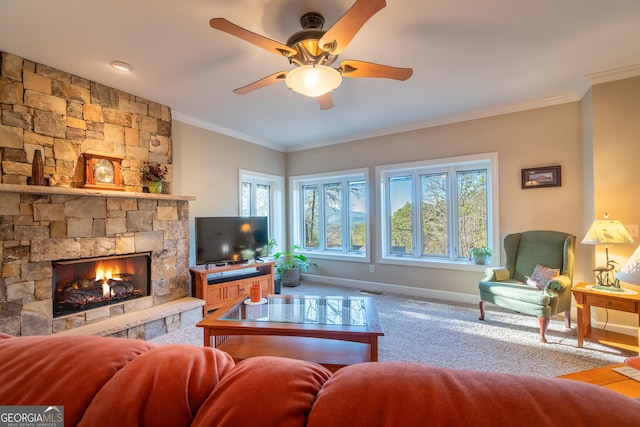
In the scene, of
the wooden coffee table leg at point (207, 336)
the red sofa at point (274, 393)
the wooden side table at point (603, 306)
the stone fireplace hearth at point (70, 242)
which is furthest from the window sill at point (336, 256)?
the red sofa at point (274, 393)

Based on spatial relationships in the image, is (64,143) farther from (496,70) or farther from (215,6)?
(496,70)

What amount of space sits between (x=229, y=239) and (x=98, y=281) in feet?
4.83

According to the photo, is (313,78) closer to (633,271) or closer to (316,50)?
(316,50)

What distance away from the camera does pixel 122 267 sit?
2.91 meters

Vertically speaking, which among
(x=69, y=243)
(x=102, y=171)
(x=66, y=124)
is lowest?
(x=69, y=243)

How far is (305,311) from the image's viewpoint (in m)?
2.32

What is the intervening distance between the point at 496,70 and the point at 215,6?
2.51m

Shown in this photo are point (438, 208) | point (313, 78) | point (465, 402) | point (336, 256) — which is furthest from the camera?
point (336, 256)

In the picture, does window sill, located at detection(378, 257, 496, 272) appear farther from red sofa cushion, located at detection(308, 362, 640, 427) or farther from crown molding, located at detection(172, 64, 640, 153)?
red sofa cushion, located at detection(308, 362, 640, 427)

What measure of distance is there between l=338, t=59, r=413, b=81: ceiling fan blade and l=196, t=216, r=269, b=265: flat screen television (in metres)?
2.61

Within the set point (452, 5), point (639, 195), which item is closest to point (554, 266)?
point (639, 195)

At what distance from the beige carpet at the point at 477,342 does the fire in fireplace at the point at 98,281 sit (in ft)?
2.11

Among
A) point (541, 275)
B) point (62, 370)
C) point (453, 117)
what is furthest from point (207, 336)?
point (453, 117)

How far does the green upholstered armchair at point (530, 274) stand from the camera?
2.56 metres
